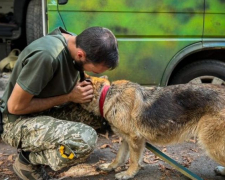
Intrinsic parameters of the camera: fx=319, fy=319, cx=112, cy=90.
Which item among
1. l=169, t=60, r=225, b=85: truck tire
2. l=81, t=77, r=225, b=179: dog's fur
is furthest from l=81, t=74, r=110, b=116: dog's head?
l=169, t=60, r=225, b=85: truck tire

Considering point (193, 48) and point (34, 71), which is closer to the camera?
point (34, 71)

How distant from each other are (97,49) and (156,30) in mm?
2095

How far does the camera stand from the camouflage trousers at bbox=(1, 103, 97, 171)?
3.01 m

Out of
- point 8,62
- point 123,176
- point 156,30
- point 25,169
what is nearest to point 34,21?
point 8,62

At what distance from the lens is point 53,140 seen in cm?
302

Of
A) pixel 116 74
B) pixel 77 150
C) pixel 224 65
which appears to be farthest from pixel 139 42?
pixel 77 150

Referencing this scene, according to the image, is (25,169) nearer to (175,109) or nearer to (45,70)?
(45,70)

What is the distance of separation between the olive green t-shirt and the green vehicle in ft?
4.45

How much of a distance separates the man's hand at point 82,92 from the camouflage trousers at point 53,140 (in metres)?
0.30

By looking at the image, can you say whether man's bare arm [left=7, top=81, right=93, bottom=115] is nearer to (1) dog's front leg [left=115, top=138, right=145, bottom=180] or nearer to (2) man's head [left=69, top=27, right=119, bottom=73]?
(2) man's head [left=69, top=27, right=119, bottom=73]

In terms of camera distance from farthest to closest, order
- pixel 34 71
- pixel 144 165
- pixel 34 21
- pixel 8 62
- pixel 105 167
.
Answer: pixel 8 62 → pixel 34 21 → pixel 144 165 → pixel 105 167 → pixel 34 71

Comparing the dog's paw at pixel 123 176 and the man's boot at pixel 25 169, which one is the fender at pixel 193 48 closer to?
the dog's paw at pixel 123 176

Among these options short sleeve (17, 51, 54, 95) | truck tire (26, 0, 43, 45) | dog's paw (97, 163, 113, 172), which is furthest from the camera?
truck tire (26, 0, 43, 45)

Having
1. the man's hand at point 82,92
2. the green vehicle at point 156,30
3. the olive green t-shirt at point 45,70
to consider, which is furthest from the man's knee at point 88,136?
the green vehicle at point 156,30
